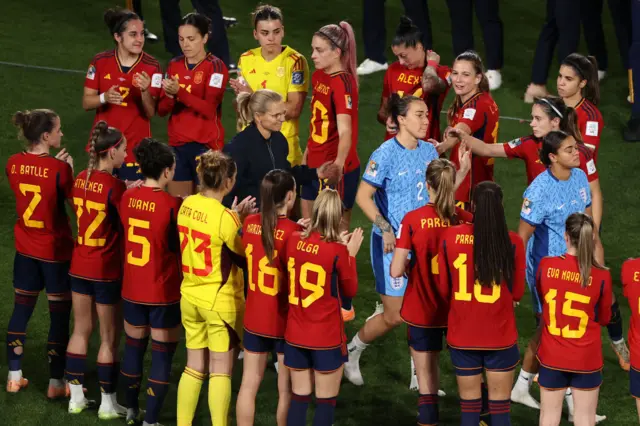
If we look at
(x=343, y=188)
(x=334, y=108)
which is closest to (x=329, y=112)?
(x=334, y=108)

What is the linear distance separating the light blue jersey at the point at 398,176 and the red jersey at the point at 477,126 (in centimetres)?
81

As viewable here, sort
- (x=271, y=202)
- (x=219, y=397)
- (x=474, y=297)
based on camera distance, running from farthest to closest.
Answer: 1. (x=219, y=397)
2. (x=271, y=202)
3. (x=474, y=297)

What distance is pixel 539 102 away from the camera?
732 centimetres

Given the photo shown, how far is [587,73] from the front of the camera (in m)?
7.82

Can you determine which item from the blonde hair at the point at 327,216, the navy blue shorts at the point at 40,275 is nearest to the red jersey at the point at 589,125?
the blonde hair at the point at 327,216

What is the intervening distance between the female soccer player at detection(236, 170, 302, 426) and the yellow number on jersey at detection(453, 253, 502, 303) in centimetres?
91

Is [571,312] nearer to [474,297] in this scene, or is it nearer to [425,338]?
[474,297]

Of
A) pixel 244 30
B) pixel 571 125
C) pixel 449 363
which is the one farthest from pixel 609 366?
pixel 244 30

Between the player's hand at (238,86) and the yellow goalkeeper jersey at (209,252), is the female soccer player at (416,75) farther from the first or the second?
the yellow goalkeeper jersey at (209,252)

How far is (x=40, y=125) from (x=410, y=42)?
299cm

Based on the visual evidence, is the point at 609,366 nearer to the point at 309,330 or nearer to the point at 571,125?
the point at 571,125

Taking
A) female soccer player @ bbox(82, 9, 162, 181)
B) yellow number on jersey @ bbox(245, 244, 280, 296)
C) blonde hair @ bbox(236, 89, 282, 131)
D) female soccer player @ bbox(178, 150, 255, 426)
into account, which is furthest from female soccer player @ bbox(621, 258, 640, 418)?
female soccer player @ bbox(82, 9, 162, 181)

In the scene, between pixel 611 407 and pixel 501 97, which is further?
pixel 501 97

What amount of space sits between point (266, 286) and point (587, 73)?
301 cm
